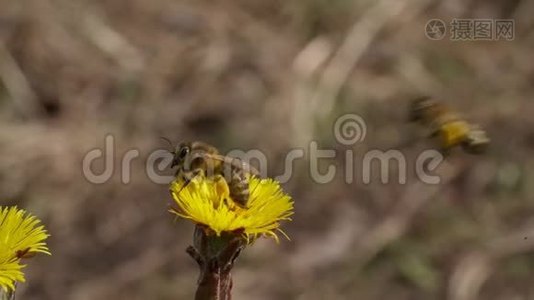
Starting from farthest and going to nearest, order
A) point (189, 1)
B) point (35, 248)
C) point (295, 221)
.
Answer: point (189, 1)
point (295, 221)
point (35, 248)

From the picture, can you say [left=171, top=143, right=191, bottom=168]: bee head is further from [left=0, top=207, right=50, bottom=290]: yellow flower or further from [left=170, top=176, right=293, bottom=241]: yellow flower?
[left=0, top=207, right=50, bottom=290]: yellow flower

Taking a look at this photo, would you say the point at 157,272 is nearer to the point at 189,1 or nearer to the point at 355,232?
the point at 355,232

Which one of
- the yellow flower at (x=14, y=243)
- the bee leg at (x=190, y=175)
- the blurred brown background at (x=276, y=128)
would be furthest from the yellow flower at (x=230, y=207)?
the blurred brown background at (x=276, y=128)

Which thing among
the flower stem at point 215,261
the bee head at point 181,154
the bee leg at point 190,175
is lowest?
the flower stem at point 215,261

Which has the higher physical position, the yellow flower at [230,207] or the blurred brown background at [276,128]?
the blurred brown background at [276,128]

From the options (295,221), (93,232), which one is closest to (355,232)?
(295,221)

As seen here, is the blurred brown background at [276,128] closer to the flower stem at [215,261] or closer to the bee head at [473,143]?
the bee head at [473,143]
